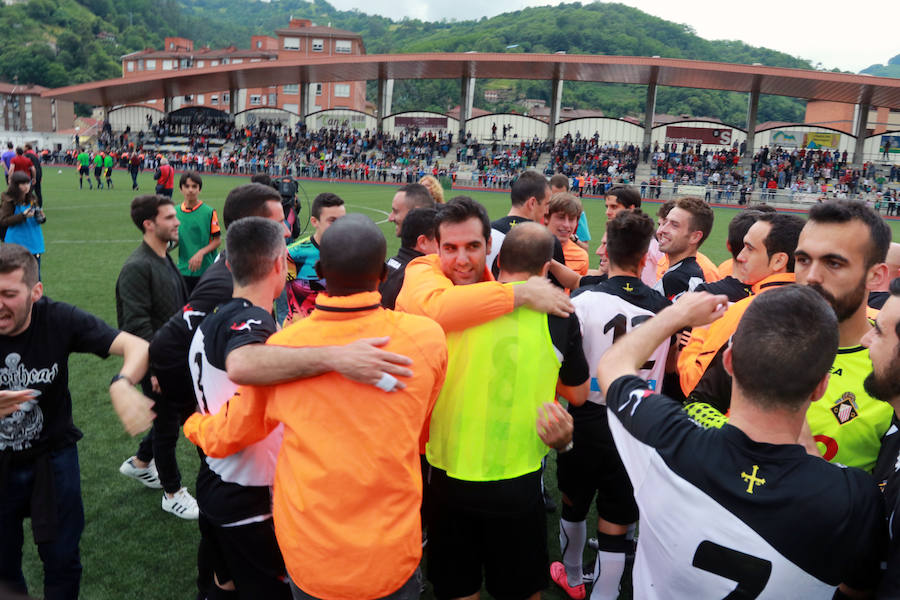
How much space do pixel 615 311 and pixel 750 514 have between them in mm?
1874

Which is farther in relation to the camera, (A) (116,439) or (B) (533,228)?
(A) (116,439)

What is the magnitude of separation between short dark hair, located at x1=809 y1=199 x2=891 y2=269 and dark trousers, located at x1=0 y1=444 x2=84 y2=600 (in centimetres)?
394

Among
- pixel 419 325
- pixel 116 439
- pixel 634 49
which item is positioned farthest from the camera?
pixel 634 49

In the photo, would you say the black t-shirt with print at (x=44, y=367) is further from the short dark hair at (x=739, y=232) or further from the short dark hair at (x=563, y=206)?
the short dark hair at (x=739, y=232)

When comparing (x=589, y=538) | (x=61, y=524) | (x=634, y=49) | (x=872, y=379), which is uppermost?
(x=634, y=49)

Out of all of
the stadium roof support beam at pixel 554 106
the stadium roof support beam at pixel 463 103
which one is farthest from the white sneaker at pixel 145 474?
the stadium roof support beam at pixel 463 103

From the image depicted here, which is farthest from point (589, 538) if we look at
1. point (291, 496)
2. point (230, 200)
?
point (230, 200)

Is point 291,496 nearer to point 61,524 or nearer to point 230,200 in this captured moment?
point 61,524

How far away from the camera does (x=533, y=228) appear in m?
2.96

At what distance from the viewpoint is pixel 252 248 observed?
2.71 m

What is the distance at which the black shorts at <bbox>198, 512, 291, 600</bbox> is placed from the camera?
2723mm

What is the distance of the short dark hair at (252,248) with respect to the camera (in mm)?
2686

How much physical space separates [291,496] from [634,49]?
398 feet

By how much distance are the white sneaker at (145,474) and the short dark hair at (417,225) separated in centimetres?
295
